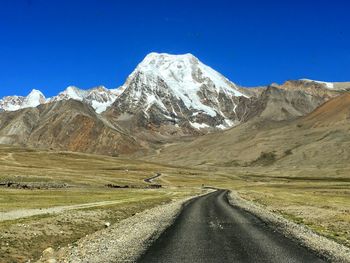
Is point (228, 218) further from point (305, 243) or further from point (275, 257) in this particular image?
point (275, 257)

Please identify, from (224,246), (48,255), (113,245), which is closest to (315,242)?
(224,246)

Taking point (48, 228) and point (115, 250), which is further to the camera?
point (48, 228)

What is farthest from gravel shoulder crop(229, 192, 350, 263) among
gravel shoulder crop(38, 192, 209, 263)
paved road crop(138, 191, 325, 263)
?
gravel shoulder crop(38, 192, 209, 263)

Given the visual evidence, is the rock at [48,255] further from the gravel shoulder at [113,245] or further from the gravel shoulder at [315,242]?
→ the gravel shoulder at [315,242]

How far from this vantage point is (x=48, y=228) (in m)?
30.3

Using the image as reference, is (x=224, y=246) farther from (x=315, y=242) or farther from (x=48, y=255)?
(x=48, y=255)

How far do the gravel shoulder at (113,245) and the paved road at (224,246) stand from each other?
0.79m

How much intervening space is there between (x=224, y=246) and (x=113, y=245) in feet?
19.1

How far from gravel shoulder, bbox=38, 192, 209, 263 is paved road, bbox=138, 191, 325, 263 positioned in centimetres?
79

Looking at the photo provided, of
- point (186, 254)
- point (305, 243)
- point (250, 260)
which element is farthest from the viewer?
point (305, 243)

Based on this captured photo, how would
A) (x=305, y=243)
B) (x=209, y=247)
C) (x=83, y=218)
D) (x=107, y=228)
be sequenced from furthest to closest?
(x=83, y=218) < (x=107, y=228) < (x=305, y=243) < (x=209, y=247)

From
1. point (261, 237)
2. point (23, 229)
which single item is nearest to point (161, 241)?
point (261, 237)

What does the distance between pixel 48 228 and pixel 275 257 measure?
14227 mm

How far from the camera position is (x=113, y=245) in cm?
2648
